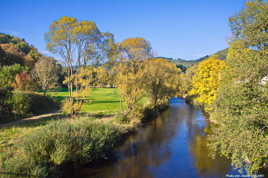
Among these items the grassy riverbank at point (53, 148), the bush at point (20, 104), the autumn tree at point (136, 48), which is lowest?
the grassy riverbank at point (53, 148)

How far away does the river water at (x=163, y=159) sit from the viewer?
10867 mm

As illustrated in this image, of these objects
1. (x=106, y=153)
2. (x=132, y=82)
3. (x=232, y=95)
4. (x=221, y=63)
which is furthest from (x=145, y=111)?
(x=232, y=95)

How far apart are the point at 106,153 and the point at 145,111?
13615mm

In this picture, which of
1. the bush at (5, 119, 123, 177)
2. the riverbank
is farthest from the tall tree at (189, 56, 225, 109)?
the bush at (5, 119, 123, 177)

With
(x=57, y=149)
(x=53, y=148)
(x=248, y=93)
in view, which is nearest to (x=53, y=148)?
(x=53, y=148)

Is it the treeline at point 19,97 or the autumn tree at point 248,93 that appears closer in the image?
the autumn tree at point 248,93

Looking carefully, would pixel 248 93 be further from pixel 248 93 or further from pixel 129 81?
pixel 129 81

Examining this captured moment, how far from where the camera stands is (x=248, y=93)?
8.47 meters

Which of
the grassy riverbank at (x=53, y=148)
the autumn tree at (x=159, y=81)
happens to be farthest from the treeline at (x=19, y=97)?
the autumn tree at (x=159, y=81)

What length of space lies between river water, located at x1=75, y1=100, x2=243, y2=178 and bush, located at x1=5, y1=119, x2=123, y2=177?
3.27 ft

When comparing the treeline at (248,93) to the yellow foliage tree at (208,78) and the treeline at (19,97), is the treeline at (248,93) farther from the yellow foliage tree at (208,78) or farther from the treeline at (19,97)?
the treeline at (19,97)

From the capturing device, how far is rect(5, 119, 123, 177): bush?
27.2 ft

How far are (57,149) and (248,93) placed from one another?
9.34 m

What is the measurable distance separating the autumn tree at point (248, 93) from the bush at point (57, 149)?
7113mm
